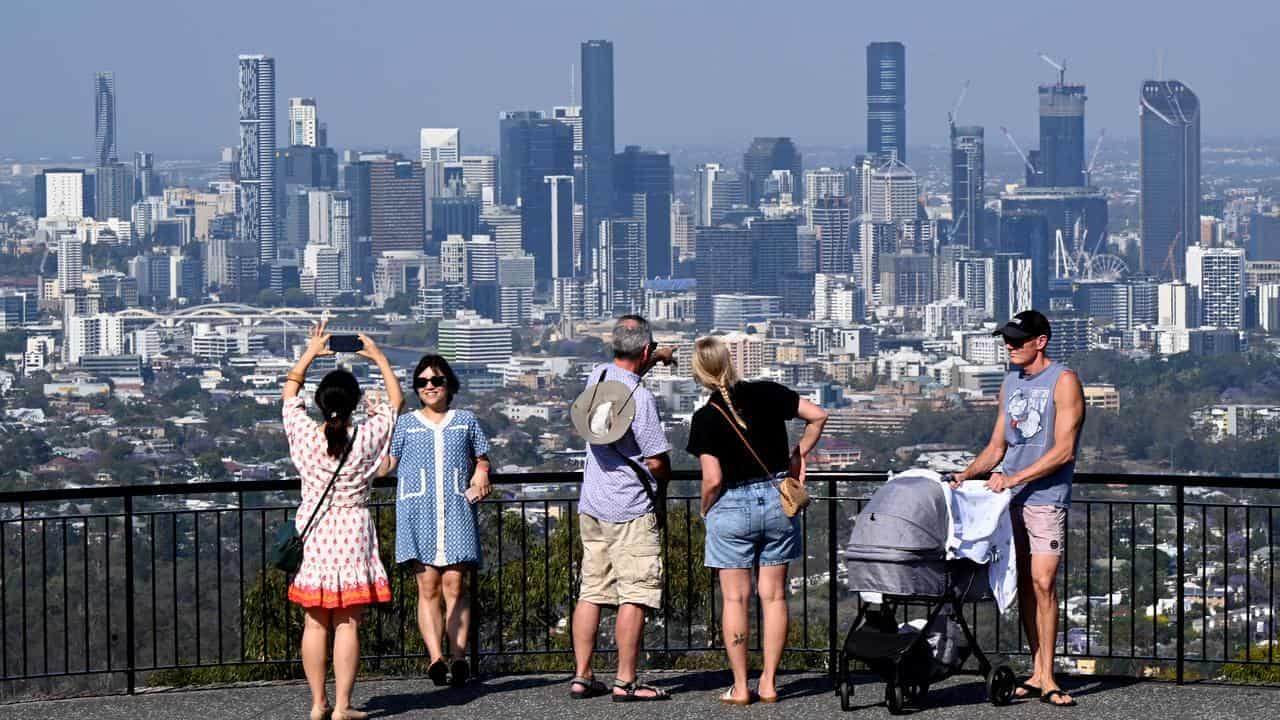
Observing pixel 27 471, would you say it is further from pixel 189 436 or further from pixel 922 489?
pixel 922 489

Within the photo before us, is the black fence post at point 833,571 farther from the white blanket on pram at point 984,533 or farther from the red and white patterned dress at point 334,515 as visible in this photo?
the red and white patterned dress at point 334,515

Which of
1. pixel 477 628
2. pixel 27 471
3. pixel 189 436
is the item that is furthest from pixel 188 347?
pixel 477 628

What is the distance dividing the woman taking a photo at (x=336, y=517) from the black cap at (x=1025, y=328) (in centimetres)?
225

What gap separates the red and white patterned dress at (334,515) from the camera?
637 cm

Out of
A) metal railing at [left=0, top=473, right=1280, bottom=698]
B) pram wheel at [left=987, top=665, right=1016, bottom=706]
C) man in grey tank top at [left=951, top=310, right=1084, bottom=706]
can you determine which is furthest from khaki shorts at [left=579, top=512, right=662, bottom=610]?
pram wheel at [left=987, top=665, right=1016, bottom=706]

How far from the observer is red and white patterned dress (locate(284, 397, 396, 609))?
6.37 metres

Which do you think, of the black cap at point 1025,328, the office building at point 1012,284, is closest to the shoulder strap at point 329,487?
the black cap at point 1025,328

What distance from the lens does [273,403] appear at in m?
112

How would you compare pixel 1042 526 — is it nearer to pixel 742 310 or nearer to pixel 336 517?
pixel 336 517

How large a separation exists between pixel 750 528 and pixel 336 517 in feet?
4.84

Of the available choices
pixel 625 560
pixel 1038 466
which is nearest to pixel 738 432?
pixel 625 560

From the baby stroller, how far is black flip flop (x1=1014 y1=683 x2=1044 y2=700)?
11cm

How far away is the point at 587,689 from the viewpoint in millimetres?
7000

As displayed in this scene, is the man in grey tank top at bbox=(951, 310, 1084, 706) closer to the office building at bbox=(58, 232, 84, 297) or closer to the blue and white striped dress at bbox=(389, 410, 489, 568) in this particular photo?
the blue and white striped dress at bbox=(389, 410, 489, 568)
